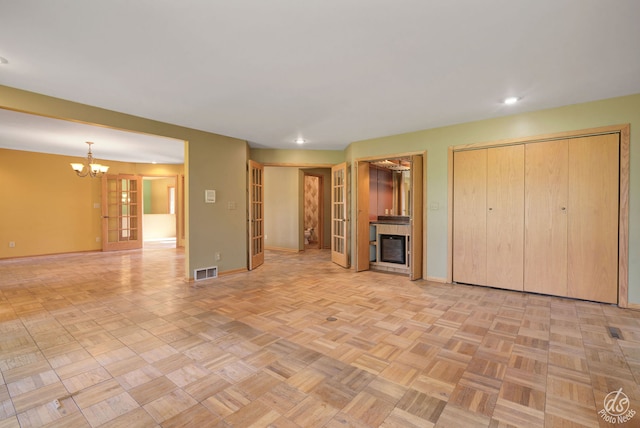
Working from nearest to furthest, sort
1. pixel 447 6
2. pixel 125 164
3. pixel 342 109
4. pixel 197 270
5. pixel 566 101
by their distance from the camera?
pixel 447 6
pixel 566 101
pixel 342 109
pixel 197 270
pixel 125 164

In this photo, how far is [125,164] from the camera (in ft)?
27.2

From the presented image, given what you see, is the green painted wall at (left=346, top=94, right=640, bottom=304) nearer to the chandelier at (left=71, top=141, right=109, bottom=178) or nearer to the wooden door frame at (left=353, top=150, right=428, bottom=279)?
the wooden door frame at (left=353, top=150, right=428, bottom=279)

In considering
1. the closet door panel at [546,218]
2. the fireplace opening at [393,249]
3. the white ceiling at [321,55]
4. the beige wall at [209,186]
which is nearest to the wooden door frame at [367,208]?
the fireplace opening at [393,249]

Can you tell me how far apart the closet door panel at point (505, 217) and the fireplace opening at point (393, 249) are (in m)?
1.47

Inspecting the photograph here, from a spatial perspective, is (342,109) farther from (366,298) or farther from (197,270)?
(197,270)

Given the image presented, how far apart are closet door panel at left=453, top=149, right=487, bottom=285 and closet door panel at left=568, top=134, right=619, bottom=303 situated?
971mm

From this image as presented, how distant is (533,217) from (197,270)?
496cm

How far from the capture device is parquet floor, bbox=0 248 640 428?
66.0 inches

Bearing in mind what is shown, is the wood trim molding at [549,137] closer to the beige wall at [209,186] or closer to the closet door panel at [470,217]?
the closet door panel at [470,217]

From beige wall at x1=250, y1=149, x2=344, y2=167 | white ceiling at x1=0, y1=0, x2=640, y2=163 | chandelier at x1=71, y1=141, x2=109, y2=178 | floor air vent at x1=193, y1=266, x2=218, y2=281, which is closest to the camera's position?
white ceiling at x1=0, y1=0, x2=640, y2=163

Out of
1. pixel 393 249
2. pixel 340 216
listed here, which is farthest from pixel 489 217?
pixel 340 216

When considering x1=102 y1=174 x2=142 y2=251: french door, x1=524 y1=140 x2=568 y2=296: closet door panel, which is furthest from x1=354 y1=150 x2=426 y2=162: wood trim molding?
x1=102 y1=174 x2=142 y2=251: french door

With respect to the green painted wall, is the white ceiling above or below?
above

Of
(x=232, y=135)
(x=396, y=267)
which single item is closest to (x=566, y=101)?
(x=396, y=267)
